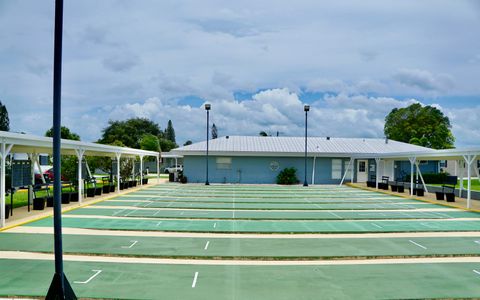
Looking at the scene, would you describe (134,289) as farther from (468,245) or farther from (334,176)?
(334,176)

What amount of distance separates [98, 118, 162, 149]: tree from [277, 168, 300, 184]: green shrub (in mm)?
48273

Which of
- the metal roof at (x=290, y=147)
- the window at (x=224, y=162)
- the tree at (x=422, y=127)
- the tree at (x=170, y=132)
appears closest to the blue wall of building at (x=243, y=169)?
the window at (x=224, y=162)

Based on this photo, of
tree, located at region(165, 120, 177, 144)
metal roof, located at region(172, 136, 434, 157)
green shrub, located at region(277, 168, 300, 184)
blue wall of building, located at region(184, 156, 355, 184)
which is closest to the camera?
green shrub, located at region(277, 168, 300, 184)

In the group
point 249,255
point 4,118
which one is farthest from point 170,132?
point 249,255

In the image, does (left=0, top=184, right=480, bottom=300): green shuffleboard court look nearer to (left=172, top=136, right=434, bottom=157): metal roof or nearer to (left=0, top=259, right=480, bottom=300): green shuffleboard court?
(left=0, top=259, right=480, bottom=300): green shuffleboard court

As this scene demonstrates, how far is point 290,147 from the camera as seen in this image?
123ft

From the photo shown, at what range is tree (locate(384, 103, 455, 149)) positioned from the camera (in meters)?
61.2

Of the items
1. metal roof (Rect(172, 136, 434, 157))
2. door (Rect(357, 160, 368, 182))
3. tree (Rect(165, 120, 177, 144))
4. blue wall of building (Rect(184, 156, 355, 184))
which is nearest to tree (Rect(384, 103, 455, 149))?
metal roof (Rect(172, 136, 434, 157))

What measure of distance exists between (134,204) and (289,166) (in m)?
18.8

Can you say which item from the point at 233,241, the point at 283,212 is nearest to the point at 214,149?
the point at 283,212

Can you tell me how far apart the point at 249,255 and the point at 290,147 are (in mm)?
28312

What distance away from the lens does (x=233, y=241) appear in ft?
37.3

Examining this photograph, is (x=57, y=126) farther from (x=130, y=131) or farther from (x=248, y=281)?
(x=130, y=131)

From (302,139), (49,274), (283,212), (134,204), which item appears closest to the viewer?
(49,274)
